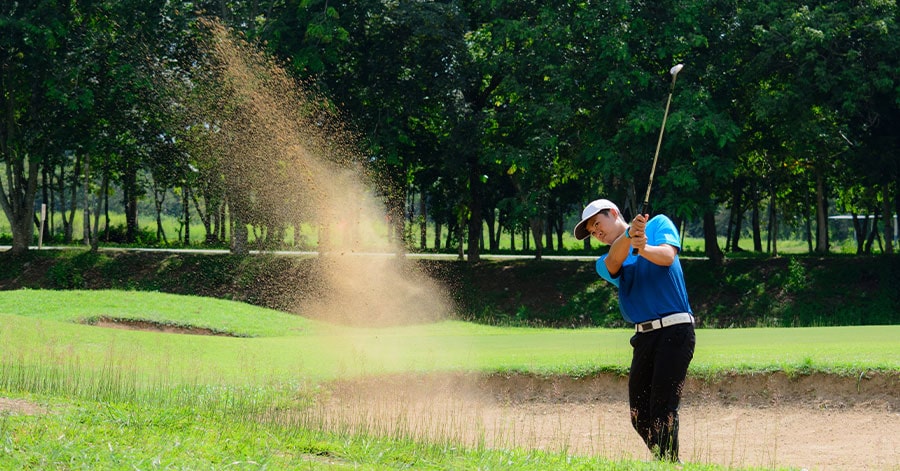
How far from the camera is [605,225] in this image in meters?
7.79

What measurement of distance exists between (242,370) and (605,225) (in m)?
7.38

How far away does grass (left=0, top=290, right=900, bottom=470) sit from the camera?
691cm

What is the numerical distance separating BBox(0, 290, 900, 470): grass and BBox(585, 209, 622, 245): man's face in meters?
1.79

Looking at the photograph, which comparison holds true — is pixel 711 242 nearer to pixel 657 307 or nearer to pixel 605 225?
pixel 657 307

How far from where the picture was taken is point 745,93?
30844 millimetres

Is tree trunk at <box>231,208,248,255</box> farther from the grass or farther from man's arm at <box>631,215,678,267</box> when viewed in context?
man's arm at <box>631,215,678,267</box>

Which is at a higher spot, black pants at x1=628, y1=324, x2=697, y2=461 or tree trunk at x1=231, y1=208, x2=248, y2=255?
tree trunk at x1=231, y1=208, x2=248, y2=255

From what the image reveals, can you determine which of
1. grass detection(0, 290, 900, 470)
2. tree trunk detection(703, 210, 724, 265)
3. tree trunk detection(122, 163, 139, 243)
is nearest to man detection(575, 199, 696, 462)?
grass detection(0, 290, 900, 470)

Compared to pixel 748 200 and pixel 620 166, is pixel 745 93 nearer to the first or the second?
pixel 620 166

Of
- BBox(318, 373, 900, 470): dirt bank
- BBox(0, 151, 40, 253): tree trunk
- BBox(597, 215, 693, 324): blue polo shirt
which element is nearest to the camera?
BBox(597, 215, 693, 324): blue polo shirt

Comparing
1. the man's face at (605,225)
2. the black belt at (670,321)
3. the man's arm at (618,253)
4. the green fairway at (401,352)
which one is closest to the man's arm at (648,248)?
the man's arm at (618,253)

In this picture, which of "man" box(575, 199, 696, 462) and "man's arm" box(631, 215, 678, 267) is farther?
"man" box(575, 199, 696, 462)

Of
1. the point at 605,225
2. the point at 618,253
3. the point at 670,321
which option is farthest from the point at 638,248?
the point at 670,321

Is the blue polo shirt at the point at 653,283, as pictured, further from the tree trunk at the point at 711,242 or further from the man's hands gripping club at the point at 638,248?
the tree trunk at the point at 711,242
